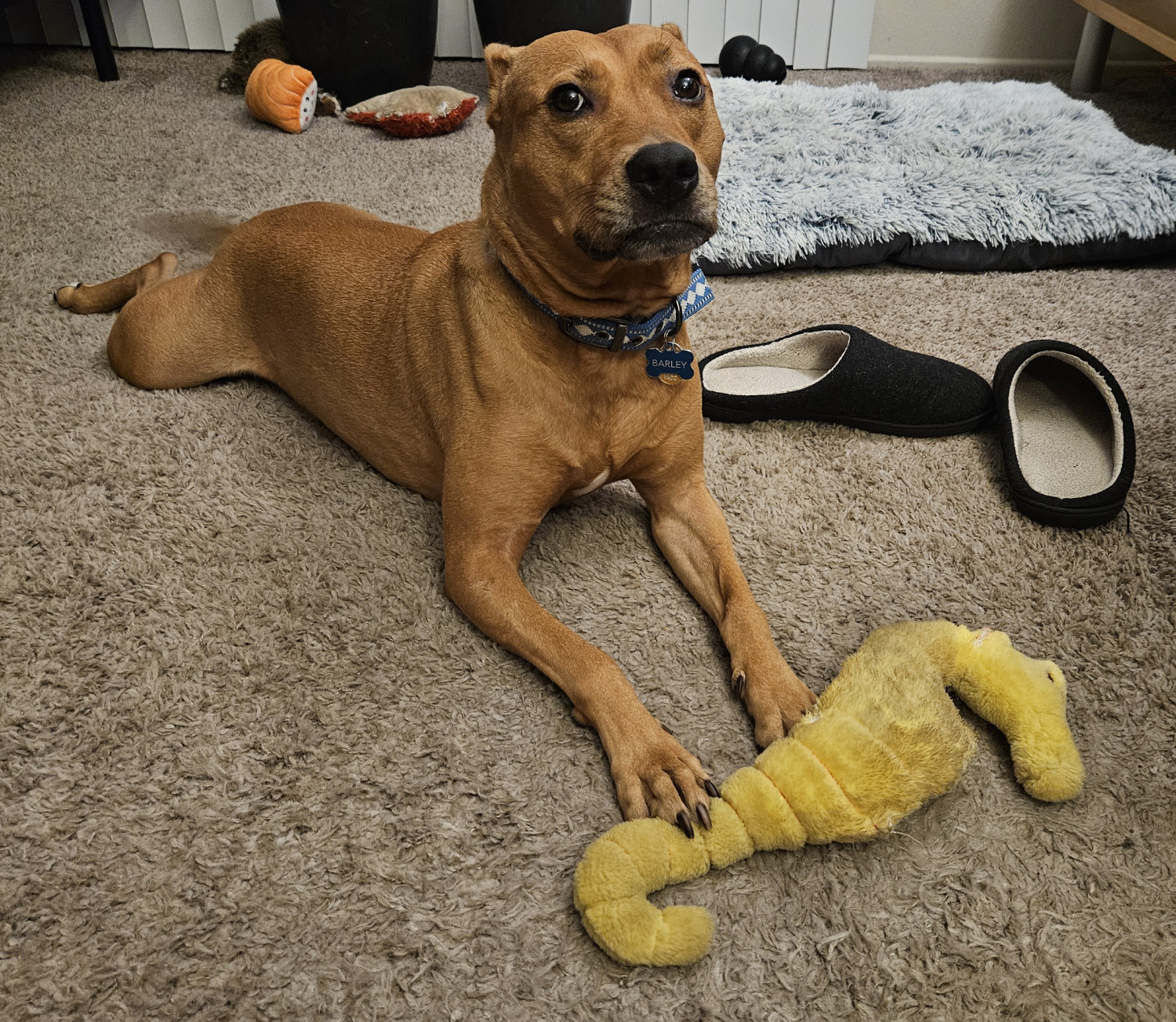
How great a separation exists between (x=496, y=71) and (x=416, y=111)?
256 cm

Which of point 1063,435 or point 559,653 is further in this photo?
point 1063,435

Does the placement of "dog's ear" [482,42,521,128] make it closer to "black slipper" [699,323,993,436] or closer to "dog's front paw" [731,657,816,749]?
"black slipper" [699,323,993,436]

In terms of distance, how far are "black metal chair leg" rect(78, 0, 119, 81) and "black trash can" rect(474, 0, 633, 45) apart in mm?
1754

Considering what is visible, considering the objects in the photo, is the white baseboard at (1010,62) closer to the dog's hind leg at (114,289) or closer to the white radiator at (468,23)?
the white radiator at (468,23)

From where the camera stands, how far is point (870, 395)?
2207mm

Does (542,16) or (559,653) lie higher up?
(542,16)

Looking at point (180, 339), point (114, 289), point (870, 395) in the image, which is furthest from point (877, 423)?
point (114, 289)

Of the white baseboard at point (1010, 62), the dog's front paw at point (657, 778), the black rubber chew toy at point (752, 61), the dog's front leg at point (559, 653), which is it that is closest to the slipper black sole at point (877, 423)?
the dog's front leg at point (559, 653)

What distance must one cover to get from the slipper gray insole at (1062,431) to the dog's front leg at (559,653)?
1.06 meters

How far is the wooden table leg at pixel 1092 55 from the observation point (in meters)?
4.63

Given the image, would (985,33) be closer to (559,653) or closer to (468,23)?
(468,23)

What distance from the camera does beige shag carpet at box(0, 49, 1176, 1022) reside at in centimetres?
121

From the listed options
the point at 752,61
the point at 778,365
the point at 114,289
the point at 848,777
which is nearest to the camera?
the point at 848,777

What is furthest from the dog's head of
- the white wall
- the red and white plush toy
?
the white wall
